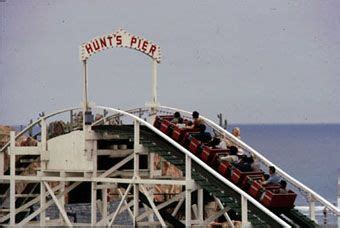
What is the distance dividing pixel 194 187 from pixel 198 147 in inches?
60.4

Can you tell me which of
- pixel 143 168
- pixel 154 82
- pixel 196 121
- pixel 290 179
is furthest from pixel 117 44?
pixel 290 179

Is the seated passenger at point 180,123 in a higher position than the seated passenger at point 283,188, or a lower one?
higher

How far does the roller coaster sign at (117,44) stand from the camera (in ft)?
131

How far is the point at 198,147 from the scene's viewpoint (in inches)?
1459

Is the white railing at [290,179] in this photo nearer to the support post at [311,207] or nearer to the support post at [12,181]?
the support post at [311,207]

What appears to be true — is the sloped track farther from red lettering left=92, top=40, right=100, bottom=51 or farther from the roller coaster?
red lettering left=92, top=40, right=100, bottom=51

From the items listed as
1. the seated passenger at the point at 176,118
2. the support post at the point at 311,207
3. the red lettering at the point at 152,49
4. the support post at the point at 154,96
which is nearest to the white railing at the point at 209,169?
the seated passenger at the point at 176,118

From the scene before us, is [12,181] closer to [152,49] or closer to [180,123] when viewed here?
[180,123]

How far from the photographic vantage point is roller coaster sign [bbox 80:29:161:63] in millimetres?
39938

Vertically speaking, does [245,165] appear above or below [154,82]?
below

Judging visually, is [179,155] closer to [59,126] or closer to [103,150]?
[103,150]

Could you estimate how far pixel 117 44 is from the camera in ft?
131

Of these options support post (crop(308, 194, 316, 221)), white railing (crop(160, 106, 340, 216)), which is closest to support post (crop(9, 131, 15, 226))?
white railing (crop(160, 106, 340, 216))

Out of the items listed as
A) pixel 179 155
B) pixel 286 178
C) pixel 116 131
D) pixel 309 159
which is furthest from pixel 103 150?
pixel 309 159
